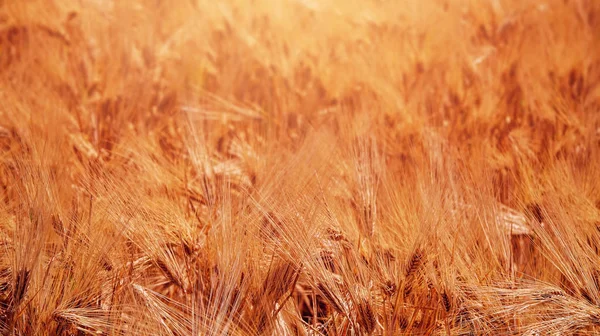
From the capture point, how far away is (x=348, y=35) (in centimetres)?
182

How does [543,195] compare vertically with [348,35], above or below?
below

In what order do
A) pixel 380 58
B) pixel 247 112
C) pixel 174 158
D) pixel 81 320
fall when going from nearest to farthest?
1. pixel 81 320
2. pixel 174 158
3. pixel 247 112
4. pixel 380 58

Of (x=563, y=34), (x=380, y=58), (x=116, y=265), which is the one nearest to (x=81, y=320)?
(x=116, y=265)

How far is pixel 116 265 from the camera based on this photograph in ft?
2.22

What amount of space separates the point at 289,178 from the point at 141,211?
226 millimetres

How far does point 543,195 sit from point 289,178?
1.43 ft

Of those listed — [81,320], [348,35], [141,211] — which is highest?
[348,35]

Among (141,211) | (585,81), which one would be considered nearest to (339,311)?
(141,211)

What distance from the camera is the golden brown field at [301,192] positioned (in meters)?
0.63

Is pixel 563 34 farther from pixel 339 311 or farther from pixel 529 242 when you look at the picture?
pixel 339 311

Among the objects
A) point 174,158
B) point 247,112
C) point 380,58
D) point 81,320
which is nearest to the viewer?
point 81,320

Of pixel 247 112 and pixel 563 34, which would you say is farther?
pixel 563 34

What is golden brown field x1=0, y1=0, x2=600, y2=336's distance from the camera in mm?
634

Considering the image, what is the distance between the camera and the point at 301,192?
2.40 ft
